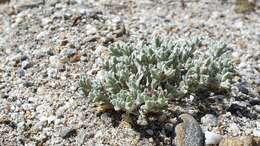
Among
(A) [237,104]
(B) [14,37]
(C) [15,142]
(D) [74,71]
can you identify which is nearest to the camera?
(C) [15,142]

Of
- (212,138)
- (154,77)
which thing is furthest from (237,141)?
(154,77)

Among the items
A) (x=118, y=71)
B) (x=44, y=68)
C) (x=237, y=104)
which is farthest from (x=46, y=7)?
(x=237, y=104)

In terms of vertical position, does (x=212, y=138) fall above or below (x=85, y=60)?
below

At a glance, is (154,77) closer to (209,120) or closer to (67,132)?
(209,120)

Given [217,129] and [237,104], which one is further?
[237,104]

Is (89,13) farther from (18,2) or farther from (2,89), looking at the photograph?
(2,89)

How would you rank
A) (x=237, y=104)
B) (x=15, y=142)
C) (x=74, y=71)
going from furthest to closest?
(x=74, y=71) → (x=237, y=104) → (x=15, y=142)
